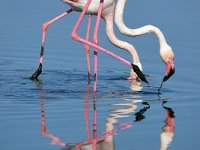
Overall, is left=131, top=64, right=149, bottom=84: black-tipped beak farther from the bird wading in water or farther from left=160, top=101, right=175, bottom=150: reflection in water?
left=160, top=101, right=175, bottom=150: reflection in water

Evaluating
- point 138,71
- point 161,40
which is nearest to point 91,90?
point 138,71

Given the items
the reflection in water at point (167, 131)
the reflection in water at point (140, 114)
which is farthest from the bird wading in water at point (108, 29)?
the reflection in water at point (167, 131)

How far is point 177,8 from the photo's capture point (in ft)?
50.9

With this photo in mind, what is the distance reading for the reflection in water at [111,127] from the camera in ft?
24.1

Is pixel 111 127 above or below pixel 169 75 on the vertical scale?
below

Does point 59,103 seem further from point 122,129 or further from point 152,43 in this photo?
point 152,43

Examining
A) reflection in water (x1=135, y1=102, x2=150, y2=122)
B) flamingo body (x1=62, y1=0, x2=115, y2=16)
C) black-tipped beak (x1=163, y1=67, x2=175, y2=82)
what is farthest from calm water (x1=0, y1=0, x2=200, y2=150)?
flamingo body (x1=62, y1=0, x2=115, y2=16)

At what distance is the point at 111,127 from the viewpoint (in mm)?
8102

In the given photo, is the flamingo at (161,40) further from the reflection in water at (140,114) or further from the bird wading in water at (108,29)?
the reflection in water at (140,114)

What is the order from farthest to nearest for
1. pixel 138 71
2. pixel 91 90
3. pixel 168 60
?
pixel 168 60 → pixel 138 71 → pixel 91 90

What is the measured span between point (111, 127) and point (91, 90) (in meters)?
2.29

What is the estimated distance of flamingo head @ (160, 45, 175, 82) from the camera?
1091cm

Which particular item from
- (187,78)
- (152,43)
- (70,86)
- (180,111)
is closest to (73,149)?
(180,111)

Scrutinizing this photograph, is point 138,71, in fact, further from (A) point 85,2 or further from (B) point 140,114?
(B) point 140,114
